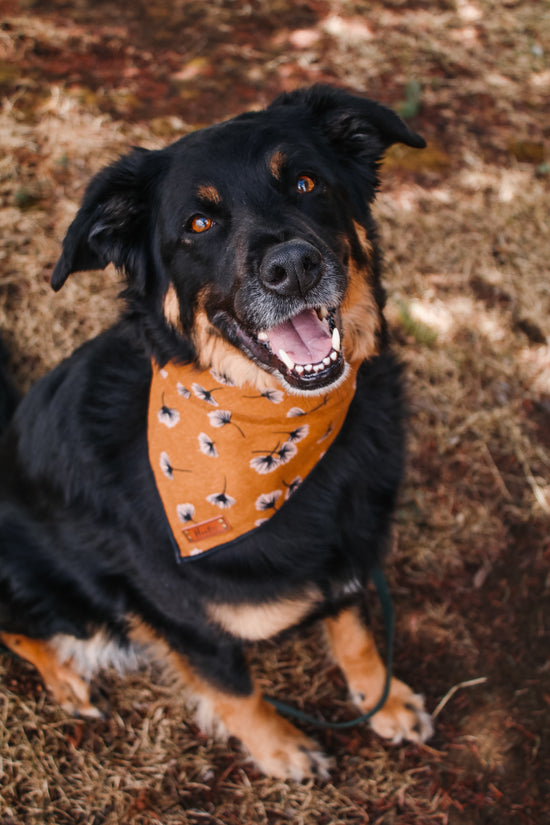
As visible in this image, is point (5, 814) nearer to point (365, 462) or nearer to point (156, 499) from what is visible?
point (156, 499)

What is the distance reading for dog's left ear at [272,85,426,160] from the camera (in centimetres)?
246

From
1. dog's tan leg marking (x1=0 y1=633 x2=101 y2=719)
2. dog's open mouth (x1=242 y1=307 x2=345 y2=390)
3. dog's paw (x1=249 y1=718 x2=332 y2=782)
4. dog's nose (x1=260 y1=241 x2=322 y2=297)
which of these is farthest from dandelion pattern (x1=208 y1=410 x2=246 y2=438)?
dog's tan leg marking (x1=0 y1=633 x2=101 y2=719)

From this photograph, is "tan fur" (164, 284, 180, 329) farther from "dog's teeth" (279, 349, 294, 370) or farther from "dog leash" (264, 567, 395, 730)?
"dog leash" (264, 567, 395, 730)

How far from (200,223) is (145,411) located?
868 millimetres

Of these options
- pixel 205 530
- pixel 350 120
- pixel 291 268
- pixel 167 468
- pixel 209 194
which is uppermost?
pixel 350 120

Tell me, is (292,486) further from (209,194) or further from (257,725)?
(257,725)

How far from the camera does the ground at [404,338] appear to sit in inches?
122

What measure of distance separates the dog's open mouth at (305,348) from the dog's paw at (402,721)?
79.1 inches

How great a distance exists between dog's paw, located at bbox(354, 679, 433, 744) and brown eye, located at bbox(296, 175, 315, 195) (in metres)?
2.61

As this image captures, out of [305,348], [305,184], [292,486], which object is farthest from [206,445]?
[305,184]

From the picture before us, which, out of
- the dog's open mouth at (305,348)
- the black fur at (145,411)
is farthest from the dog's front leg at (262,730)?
the dog's open mouth at (305,348)

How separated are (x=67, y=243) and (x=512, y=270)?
12.5ft

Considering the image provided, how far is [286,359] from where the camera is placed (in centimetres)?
224

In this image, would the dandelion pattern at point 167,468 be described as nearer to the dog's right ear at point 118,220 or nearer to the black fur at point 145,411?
the black fur at point 145,411
